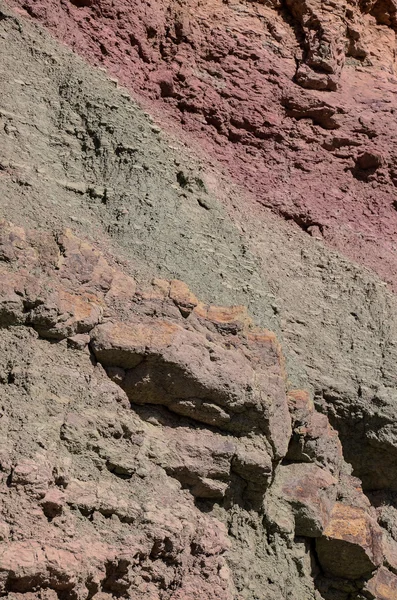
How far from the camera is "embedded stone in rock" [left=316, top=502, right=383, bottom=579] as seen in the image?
21.5 ft

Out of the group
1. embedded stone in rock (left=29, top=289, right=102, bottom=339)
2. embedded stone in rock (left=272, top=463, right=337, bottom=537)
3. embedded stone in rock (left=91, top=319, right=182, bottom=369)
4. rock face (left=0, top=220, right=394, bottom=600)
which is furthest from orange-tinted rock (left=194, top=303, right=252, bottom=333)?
embedded stone in rock (left=272, top=463, right=337, bottom=537)

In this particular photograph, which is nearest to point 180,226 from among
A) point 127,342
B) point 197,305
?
point 197,305

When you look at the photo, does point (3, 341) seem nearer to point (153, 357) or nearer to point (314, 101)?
point (153, 357)

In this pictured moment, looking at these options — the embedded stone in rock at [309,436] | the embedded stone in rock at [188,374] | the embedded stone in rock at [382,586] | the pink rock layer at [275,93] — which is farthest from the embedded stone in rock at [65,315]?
the pink rock layer at [275,93]

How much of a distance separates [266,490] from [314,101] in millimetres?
5009

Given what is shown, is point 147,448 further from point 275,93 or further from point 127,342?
point 275,93

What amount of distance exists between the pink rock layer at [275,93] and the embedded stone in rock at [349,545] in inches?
118

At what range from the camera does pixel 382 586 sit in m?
6.92

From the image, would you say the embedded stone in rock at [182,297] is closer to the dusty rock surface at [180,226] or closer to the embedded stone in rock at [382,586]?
the dusty rock surface at [180,226]

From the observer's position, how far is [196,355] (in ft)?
19.1

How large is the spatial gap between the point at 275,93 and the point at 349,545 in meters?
5.11

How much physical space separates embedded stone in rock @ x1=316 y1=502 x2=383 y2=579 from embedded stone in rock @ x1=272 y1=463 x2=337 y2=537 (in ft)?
0.36

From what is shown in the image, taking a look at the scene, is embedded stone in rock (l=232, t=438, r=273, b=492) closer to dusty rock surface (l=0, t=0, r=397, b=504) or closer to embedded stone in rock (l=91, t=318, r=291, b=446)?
embedded stone in rock (l=91, t=318, r=291, b=446)

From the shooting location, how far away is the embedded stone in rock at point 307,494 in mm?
6391
